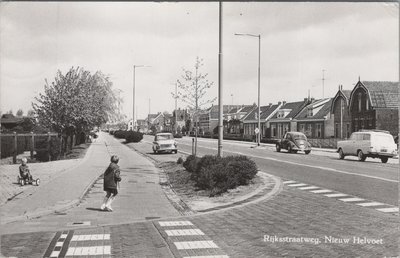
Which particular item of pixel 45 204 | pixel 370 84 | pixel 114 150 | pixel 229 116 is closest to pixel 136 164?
pixel 114 150

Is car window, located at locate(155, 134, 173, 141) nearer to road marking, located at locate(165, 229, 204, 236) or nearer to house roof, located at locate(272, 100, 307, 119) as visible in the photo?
road marking, located at locate(165, 229, 204, 236)

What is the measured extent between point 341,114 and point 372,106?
312 inches

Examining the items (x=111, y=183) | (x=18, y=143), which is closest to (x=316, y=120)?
(x=18, y=143)

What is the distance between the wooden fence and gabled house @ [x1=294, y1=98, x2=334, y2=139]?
45.1 metres

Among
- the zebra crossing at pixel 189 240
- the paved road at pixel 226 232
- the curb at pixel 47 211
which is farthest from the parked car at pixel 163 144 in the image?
the zebra crossing at pixel 189 240

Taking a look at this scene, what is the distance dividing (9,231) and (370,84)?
41437 millimetres

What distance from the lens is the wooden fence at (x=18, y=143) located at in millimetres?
13640

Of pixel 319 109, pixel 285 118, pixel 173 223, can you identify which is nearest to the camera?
pixel 173 223

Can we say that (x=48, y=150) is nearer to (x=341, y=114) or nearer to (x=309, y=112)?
(x=341, y=114)

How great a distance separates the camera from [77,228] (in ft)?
32.0

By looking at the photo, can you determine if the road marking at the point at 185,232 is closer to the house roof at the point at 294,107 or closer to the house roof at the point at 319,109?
the house roof at the point at 319,109

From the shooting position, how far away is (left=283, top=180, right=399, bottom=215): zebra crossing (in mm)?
10962

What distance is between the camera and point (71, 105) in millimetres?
21469

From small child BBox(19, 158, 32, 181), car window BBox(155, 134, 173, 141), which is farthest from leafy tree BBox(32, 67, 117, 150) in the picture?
car window BBox(155, 134, 173, 141)
